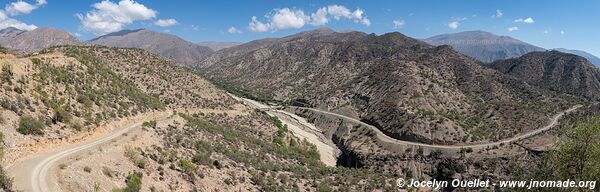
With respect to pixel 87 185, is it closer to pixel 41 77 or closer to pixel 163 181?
pixel 163 181

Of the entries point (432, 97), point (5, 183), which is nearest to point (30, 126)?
point (5, 183)

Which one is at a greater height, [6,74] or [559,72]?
[6,74]

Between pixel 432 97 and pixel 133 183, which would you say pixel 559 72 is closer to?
pixel 432 97

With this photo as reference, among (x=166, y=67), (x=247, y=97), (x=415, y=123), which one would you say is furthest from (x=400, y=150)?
(x=247, y=97)

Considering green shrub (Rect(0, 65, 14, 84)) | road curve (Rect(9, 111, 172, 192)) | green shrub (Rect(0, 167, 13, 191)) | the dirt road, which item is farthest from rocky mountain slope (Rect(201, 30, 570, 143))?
green shrub (Rect(0, 167, 13, 191))

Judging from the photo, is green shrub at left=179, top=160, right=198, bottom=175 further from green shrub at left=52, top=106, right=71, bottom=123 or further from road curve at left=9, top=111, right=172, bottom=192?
green shrub at left=52, top=106, right=71, bottom=123

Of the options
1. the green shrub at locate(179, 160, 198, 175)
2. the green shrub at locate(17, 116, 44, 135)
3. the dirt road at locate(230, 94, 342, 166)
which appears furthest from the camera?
the dirt road at locate(230, 94, 342, 166)
